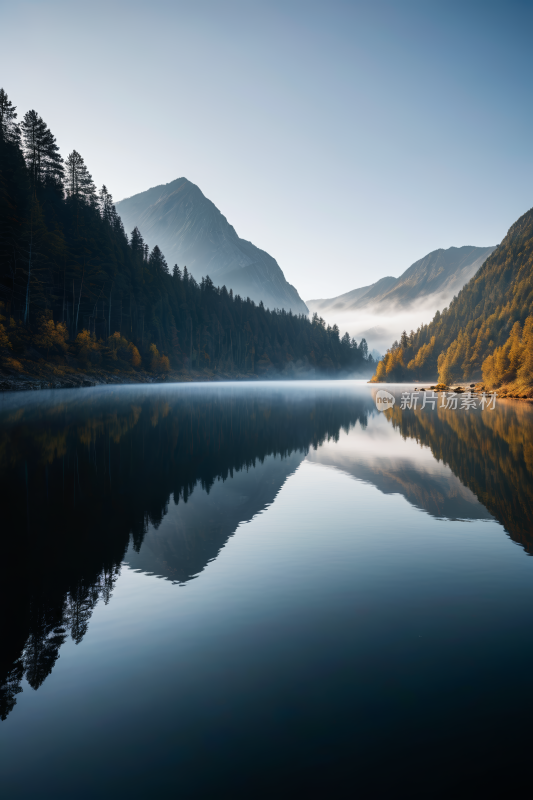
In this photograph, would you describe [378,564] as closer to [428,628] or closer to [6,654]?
[428,628]

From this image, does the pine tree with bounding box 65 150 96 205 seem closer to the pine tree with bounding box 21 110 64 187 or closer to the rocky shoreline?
the pine tree with bounding box 21 110 64 187

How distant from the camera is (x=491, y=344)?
140000mm

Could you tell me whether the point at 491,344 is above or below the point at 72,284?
below

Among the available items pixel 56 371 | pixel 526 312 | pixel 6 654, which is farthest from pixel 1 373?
pixel 526 312

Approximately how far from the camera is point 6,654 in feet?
18.2

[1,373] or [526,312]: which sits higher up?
[526,312]

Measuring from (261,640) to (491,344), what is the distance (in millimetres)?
153006

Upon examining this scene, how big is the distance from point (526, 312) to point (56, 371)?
478 ft

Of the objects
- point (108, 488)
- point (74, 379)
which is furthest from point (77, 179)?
point (108, 488)

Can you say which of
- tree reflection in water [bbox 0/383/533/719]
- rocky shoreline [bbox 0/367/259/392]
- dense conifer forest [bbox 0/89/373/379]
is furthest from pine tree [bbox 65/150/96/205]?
tree reflection in water [bbox 0/383/533/719]

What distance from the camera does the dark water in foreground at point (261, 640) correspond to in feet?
13.2

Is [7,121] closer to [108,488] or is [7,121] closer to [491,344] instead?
[108,488]

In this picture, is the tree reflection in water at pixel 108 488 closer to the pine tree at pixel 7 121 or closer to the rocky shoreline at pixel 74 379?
the rocky shoreline at pixel 74 379

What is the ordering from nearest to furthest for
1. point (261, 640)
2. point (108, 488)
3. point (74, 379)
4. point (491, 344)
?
point (261, 640) → point (108, 488) → point (74, 379) → point (491, 344)
